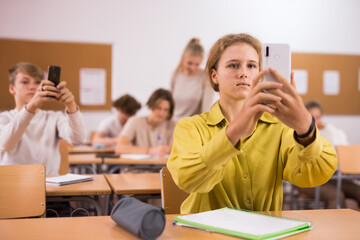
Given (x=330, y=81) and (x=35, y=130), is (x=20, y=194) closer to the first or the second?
(x=35, y=130)

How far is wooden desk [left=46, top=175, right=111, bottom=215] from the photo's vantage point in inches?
81.5

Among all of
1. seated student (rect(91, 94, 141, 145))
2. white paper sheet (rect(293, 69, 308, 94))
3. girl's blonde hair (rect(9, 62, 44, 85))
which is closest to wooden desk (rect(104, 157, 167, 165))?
girl's blonde hair (rect(9, 62, 44, 85))

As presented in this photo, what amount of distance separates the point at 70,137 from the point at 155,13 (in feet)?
11.6

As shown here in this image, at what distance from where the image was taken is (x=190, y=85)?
12.9 ft

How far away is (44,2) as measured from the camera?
555 centimetres

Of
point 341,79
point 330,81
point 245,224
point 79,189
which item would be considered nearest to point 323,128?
point 330,81

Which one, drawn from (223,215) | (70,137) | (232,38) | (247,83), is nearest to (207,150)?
(223,215)

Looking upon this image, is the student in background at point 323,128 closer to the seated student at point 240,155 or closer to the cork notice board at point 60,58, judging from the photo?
the cork notice board at point 60,58

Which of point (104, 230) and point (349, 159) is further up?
point (104, 230)

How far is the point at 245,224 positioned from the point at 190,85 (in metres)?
2.89

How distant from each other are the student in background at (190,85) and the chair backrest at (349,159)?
1.22m

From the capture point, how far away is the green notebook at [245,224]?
1.02m

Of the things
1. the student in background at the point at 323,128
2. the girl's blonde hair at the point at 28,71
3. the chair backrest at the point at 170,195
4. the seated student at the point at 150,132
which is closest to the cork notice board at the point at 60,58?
the seated student at the point at 150,132

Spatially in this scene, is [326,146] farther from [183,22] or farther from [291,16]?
[291,16]
